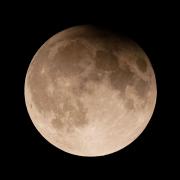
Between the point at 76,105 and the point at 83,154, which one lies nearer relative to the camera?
the point at 76,105

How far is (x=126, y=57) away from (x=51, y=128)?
138 cm

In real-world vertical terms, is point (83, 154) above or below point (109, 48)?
below

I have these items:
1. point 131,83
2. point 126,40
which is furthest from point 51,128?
point 126,40

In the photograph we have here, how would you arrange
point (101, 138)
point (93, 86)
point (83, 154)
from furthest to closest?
point (83, 154) < point (101, 138) < point (93, 86)

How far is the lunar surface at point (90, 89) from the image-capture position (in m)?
4.72

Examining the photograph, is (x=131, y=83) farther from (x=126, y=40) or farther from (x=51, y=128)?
(x=51, y=128)

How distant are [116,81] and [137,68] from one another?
0.40 m

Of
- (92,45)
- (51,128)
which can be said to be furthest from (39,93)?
(92,45)

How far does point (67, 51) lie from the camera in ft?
15.9

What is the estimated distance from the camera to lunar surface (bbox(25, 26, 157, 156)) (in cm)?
472

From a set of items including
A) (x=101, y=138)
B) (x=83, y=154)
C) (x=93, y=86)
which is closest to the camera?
(x=93, y=86)

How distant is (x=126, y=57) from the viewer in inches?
194

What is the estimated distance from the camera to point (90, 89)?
4688mm

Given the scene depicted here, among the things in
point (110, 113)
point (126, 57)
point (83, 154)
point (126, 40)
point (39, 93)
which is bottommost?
point (83, 154)
